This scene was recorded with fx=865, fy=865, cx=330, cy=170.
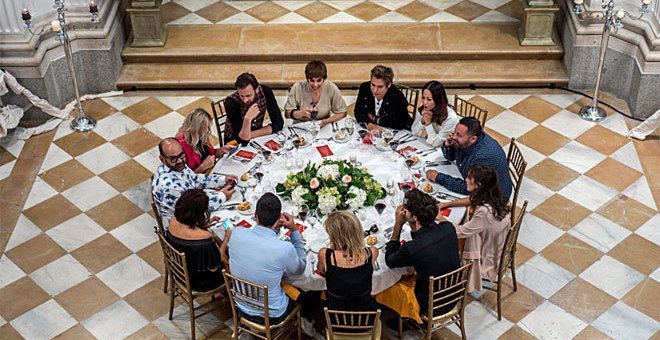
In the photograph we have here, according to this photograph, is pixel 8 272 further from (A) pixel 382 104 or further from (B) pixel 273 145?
(A) pixel 382 104

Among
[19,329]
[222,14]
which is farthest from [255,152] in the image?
[222,14]

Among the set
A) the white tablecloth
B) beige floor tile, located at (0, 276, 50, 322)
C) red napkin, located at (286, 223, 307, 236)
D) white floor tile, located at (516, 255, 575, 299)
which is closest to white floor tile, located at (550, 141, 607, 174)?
white floor tile, located at (516, 255, 575, 299)

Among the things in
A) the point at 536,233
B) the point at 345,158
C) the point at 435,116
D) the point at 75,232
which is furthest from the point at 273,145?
the point at 536,233

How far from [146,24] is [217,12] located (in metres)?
1.16

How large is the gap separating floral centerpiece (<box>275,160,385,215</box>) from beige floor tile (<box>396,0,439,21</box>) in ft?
13.7

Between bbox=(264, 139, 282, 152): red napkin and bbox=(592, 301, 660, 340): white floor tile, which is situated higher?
bbox=(264, 139, 282, 152): red napkin

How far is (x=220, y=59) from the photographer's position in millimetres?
9367

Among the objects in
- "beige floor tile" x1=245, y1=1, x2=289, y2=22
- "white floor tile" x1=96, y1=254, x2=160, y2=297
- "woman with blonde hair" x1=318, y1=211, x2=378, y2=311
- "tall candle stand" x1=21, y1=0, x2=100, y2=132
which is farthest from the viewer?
"beige floor tile" x1=245, y1=1, x2=289, y2=22

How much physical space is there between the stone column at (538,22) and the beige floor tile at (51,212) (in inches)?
195

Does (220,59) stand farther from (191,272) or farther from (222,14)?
(191,272)

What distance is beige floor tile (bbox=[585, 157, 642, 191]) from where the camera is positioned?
7.61 metres

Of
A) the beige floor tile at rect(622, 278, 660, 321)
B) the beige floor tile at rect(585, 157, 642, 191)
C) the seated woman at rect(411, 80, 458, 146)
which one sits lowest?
the beige floor tile at rect(622, 278, 660, 321)

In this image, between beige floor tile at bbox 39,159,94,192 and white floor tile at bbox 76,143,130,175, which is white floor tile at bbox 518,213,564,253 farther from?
beige floor tile at bbox 39,159,94,192

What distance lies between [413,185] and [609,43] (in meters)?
3.59
